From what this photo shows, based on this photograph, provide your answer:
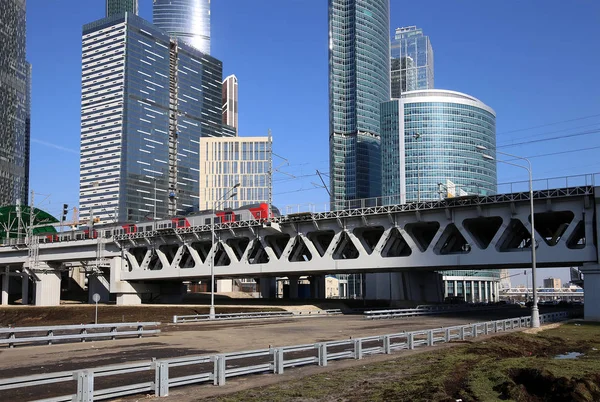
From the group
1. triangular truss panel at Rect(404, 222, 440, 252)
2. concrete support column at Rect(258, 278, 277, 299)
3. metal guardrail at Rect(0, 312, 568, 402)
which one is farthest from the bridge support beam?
concrete support column at Rect(258, 278, 277, 299)

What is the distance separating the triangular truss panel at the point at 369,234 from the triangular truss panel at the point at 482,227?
9949 millimetres

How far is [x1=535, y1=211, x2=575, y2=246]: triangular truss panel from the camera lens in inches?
2268

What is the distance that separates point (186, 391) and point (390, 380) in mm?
5543

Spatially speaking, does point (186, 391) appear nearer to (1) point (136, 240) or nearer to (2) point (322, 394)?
(2) point (322, 394)

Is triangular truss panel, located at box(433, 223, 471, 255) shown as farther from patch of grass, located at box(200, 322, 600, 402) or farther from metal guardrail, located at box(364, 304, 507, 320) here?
patch of grass, located at box(200, 322, 600, 402)

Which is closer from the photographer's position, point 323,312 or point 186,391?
point 186,391

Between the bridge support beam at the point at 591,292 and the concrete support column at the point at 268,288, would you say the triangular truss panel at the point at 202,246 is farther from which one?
the bridge support beam at the point at 591,292

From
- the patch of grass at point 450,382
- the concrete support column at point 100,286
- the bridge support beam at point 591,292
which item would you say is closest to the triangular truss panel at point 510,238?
the bridge support beam at point 591,292

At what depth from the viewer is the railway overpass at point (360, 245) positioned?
54.0 metres

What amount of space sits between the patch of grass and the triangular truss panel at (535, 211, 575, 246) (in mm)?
38964

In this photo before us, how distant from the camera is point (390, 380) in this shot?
1686cm

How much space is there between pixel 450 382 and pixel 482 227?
5506 cm

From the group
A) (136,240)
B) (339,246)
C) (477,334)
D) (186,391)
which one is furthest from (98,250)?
(186,391)

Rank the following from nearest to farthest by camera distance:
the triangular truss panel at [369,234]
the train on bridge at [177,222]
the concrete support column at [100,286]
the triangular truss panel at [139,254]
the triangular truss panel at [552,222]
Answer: the triangular truss panel at [552,222] → the triangular truss panel at [369,234] → the train on bridge at [177,222] → the triangular truss panel at [139,254] → the concrete support column at [100,286]
